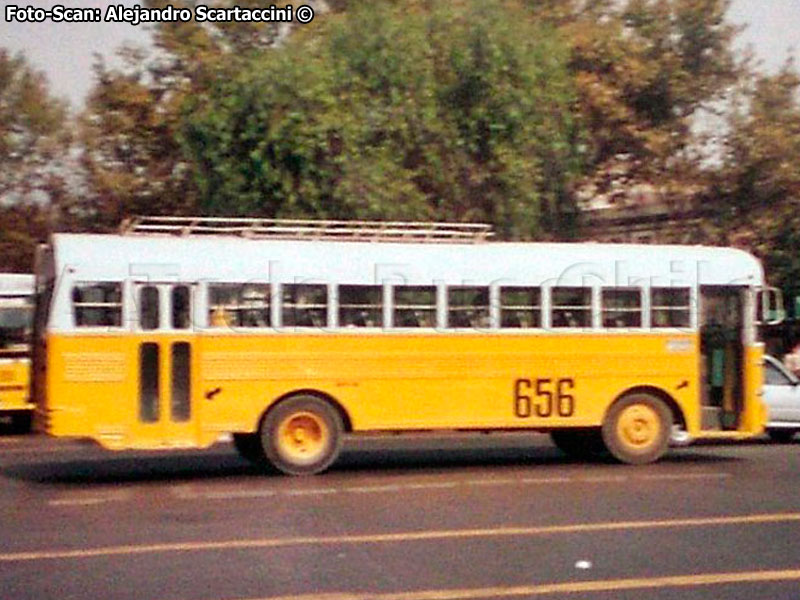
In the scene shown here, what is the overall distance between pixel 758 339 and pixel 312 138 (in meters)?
9.73

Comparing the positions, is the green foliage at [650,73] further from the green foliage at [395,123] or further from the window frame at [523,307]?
the window frame at [523,307]

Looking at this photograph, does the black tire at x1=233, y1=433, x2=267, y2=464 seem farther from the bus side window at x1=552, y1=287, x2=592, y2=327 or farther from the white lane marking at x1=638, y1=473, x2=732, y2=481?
the white lane marking at x1=638, y1=473, x2=732, y2=481

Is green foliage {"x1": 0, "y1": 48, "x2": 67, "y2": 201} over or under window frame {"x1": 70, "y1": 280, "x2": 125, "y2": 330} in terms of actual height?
over

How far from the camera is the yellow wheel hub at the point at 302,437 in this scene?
16.2 m

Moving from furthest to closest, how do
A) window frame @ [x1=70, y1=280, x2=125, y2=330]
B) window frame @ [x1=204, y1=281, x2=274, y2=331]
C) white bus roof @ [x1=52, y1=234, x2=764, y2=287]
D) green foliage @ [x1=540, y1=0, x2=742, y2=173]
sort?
green foliage @ [x1=540, y1=0, x2=742, y2=173], window frame @ [x1=204, y1=281, x2=274, y2=331], white bus roof @ [x1=52, y1=234, x2=764, y2=287], window frame @ [x1=70, y1=280, x2=125, y2=330]

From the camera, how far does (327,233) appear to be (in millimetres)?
17109

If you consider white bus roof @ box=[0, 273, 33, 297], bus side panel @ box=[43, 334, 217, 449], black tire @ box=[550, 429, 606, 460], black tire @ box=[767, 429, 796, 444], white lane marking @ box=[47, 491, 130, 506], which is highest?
white bus roof @ box=[0, 273, 33, 297]

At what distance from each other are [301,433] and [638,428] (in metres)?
3.96

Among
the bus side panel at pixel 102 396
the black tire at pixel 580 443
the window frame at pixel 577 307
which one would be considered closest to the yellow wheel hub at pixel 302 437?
the bus side panel at pixel 102 396

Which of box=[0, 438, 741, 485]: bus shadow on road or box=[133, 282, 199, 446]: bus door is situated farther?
box=[0, 438, 741, 485]: bus shadow on road

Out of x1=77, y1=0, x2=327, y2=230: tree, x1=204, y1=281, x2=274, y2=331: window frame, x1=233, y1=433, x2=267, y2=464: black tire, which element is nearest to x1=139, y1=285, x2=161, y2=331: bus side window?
x1=204, y1=281, x2=274, y2=331: window frame

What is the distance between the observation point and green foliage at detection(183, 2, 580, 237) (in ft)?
84.7

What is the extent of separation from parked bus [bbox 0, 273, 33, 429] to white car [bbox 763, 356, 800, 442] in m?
10.6

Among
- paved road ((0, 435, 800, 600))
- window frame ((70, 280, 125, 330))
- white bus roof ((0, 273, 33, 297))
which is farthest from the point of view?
white bus roof ((0, 273, 33, 297))
